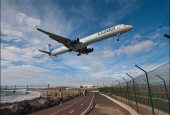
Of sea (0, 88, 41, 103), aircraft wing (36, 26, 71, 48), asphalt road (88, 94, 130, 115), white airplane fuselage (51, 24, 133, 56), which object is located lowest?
asphalt road (88, 94, 130, 115)

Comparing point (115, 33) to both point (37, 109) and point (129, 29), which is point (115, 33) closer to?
point (129, 29)

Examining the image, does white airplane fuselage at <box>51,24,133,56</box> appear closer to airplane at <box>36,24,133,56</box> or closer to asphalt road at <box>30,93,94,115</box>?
airplane at <box>36,24,133,56</box>

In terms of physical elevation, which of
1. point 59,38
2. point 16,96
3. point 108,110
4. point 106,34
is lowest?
point 108,110

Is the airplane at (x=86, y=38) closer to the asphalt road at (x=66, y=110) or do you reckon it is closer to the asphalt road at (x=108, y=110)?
the asphalt road at (x=66, y=110)

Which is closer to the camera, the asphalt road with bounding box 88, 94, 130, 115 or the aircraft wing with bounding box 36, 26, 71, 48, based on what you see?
the asphalt road with bounding box 88, 94, 130, 115

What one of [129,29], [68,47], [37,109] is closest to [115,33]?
[129,29]

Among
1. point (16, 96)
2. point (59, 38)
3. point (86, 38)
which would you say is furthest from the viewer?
point (16, 96)

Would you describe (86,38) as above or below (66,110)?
above

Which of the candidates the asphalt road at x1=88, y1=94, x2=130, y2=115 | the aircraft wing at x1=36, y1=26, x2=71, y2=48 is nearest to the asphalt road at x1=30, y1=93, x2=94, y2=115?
the asphalt road at x1=88, y1=94, x2=130, y2=115

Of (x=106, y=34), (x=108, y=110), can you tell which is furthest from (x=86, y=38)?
(x=108, y=110)

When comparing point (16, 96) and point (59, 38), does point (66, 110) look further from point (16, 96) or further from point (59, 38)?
point (16, 96)

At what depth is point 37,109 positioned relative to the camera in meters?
24.8

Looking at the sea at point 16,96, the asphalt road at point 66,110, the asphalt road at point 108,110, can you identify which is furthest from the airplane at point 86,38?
the sea at point 16,96

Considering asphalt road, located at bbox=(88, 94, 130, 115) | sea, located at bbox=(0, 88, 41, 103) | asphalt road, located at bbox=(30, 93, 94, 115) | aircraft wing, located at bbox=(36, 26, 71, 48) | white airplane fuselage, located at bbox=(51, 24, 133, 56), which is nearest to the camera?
asphalt road, located at bbox=(88, 94, 130, 115)
